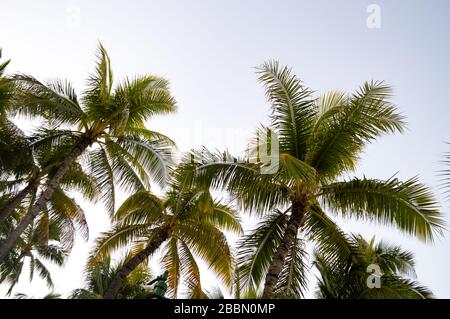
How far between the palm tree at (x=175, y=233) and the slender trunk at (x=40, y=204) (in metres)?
2.44

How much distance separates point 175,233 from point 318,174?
5.85 metres

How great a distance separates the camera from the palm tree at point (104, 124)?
13.6 meters

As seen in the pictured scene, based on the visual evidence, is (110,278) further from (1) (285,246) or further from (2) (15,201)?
(1) (285,246)

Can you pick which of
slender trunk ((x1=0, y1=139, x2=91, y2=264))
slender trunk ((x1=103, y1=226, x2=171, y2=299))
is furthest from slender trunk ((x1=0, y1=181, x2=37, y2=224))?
slender trunk ((x1=103, y1=226, x2=171, y2=299))

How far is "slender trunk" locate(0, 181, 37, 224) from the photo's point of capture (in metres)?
13.2

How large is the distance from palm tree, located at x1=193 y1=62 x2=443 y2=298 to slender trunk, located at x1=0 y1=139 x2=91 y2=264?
5.33 meters

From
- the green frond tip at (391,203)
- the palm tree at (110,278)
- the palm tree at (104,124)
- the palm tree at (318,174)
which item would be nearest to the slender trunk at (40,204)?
the palm tree at (104,124)

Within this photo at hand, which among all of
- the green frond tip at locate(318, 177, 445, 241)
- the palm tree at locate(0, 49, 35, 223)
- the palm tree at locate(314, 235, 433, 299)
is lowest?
the palm tree at locate(314, 235, 433, 299)

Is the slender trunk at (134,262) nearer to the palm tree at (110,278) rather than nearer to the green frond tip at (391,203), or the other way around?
the palm tree at (110,278)

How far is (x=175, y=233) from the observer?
14.2 meters

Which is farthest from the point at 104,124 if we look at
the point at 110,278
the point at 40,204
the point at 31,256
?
the point at 31,256

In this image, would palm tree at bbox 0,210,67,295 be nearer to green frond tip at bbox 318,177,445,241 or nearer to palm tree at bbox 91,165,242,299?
palm tree at bbox 91,165,242,299

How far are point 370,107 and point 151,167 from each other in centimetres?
723
